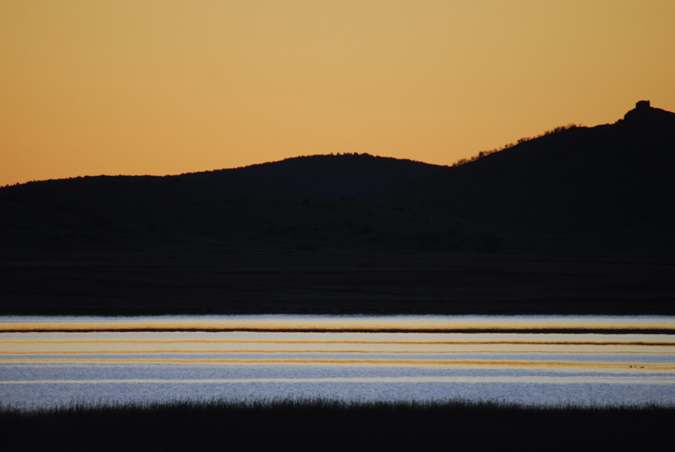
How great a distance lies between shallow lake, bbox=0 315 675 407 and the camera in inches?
433

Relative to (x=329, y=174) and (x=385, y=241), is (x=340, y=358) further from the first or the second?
(x=329, y=174)

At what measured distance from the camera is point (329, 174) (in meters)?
125

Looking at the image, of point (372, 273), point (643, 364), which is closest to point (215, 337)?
point (643, 364)

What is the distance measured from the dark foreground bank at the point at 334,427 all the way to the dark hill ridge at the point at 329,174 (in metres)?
106

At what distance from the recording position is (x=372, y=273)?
93.5 feet

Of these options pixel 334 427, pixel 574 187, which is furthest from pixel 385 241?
pixel 334 427

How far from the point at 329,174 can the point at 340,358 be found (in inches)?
4390

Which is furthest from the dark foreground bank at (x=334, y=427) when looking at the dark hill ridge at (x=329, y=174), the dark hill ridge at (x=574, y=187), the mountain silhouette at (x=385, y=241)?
the dark hill ridge at (x=329, y=174)

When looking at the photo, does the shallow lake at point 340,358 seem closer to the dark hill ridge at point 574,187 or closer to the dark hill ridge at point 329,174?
the dark hill ridge at point 574,187

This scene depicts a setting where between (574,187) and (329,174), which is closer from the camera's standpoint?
(574,187)

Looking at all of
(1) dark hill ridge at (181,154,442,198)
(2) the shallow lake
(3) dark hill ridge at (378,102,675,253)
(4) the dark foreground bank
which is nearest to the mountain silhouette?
(3) dark hill ridge at (378,102,675,253)

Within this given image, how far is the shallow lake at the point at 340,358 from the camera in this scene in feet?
36.1

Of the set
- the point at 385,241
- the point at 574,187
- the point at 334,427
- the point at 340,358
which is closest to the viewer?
the point at 334,427

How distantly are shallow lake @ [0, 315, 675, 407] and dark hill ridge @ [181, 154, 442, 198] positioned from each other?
96.9m
